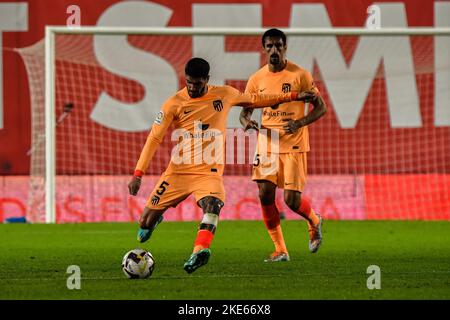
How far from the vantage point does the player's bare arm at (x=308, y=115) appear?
33.2 ft

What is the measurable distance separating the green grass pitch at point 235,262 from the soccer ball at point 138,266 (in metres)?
0.10

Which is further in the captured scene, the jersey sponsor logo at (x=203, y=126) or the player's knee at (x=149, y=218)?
the player's knee at (x=149, y=218)

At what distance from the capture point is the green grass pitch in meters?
7.86

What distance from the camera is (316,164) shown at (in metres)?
19.5

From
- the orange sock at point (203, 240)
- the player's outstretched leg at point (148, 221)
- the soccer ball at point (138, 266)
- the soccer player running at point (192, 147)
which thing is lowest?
the soccer ball at point (138, 266)

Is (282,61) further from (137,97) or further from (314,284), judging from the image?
(137,97)

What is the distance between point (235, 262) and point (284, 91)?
1785 millimetres

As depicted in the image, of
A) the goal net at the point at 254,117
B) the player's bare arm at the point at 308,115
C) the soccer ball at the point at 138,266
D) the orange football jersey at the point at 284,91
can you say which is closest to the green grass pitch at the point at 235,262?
the soccer ball at the point at 138,266

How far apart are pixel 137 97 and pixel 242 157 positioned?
2200 millimetres

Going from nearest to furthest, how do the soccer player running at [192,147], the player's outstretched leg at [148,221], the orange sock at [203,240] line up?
the orange sock at [203,240]
the soccer player running at [192,147]
the player's outstretched leg at [148,221]

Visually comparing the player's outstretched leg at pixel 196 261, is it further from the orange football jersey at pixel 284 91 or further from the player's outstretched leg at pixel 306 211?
the orange football jersey at pixel 284 91

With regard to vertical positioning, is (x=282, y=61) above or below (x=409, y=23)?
below

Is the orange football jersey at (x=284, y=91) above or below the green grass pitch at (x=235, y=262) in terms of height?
above
